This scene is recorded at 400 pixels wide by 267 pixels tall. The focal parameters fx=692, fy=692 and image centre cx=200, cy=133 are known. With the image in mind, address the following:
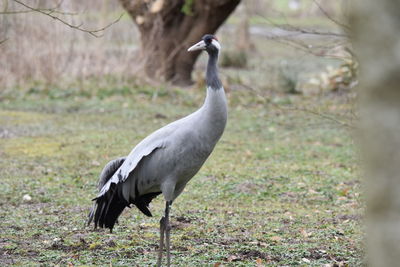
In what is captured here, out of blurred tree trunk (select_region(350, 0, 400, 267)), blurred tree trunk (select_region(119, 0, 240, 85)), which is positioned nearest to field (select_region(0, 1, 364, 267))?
blurred tree trunk (select_region(119, 0, 240, 85))

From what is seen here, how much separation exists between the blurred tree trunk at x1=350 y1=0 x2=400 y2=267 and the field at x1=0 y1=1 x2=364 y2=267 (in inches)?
128

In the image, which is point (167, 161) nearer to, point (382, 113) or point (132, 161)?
point (132, 161)

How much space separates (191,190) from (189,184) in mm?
333

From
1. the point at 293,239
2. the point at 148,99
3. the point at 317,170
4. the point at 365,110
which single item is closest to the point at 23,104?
the point at 148,99

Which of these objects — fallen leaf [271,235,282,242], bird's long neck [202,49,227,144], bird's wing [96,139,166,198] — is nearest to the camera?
bird's long neck [202,49,227,144]

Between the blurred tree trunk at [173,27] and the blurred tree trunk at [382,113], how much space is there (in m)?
14.6

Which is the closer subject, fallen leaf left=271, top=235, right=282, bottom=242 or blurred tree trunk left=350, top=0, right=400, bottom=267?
blurred tree trunk left=350, top=0, right=400, bottom=267

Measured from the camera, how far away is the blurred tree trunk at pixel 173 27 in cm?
1698

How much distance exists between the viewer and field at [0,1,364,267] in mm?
5773

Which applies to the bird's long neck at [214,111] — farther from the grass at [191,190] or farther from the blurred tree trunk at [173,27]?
the blurred tree trunk at [173,27]

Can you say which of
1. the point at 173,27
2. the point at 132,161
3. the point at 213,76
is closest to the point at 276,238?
the point at 132,161

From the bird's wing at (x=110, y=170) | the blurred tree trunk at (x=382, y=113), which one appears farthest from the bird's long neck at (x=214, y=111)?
the blurred tree trunk at (x=382, y=113)

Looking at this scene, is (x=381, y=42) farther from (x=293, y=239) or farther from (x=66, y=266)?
(x=293, y=239)

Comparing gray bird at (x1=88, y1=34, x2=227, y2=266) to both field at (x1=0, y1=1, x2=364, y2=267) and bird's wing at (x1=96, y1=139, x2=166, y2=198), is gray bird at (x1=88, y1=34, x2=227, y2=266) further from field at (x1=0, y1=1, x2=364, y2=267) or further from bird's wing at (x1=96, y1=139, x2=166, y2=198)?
field at (x1=0, y1=1, x2=364, y2=267)
